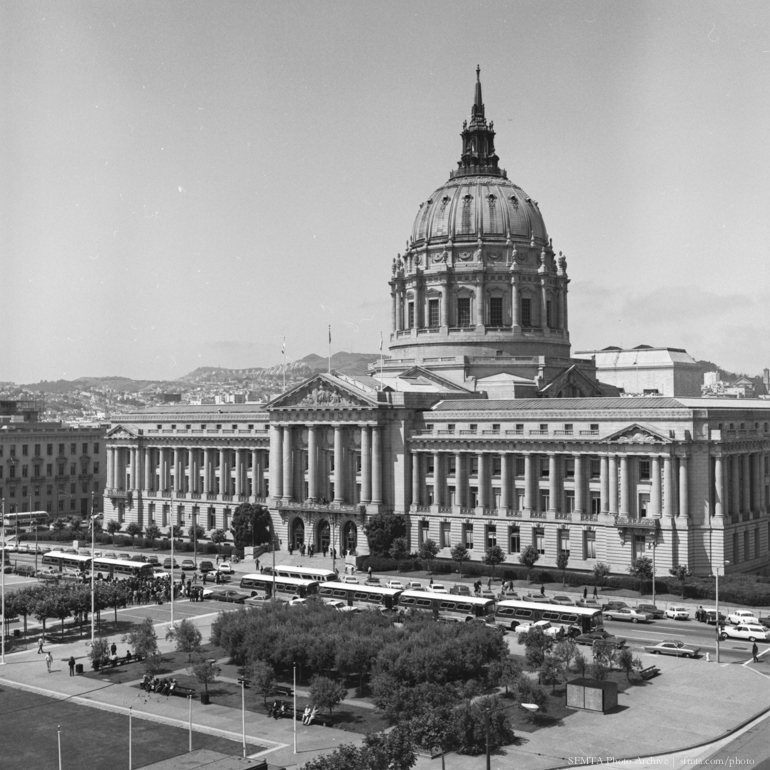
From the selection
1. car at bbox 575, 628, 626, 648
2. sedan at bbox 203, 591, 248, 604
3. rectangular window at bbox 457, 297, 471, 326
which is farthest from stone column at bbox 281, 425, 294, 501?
car at bbox 575, 628, 626, 648

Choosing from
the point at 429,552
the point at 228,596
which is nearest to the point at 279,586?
the point at 228,596

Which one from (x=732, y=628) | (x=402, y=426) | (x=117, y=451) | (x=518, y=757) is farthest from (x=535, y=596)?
(x=117, y=451)

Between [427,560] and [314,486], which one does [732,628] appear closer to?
[427,560]

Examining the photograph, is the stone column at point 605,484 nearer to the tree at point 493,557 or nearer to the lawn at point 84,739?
the tree at point 493,557

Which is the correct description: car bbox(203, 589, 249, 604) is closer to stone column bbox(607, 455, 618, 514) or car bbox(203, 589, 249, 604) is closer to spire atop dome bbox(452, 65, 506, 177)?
stone column bbox(607, 455, 618, 514)

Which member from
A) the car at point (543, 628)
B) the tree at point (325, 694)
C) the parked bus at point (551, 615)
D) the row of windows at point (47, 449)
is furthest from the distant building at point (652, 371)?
the tree at point (325, 694)

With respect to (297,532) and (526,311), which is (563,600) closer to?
(297,532)
